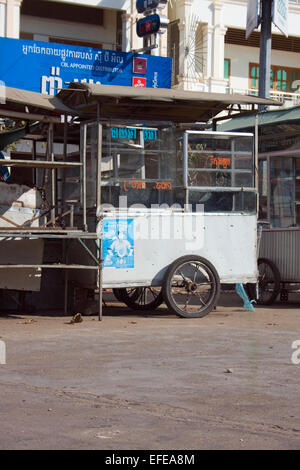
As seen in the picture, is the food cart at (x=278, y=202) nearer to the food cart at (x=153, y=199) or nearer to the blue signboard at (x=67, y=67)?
the food cart at (x=153, y=199)

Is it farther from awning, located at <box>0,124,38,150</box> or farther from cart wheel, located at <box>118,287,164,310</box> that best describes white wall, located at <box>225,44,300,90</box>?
awning, located at <box>0,124,38,150</box>

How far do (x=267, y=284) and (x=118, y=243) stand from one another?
3.88 m

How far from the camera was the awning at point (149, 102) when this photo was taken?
11156 millimetres

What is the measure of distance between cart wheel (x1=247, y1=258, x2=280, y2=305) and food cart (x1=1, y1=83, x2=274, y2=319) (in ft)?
6.56

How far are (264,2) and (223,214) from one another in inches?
398

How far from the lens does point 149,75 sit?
22.8m

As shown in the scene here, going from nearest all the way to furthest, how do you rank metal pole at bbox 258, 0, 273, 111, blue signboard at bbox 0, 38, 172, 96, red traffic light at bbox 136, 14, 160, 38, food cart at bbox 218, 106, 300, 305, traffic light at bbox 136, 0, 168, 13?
1. food cart at bbox 218, 106, 300, 305
2. metal pole at bbox 258, 0, 273, 111
3. blue signboard at bbox 0, 38, 172, 96
4. red traffic light at bbox 136, 14, 160, 38
5. traffic light at bbox 136, 0, 168, 13

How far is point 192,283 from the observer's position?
11438 millimetres

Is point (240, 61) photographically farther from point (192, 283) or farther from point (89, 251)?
point (89, 251)

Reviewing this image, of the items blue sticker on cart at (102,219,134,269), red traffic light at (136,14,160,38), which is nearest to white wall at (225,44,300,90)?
red traffic light at (136,14,160,38)

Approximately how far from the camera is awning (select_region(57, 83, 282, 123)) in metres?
11.2

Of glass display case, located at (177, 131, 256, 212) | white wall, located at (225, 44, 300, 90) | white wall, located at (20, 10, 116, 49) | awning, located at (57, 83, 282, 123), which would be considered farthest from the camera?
white wall, located at (225, 44, 300, 90)

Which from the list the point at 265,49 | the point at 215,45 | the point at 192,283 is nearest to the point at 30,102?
the point at 192,283

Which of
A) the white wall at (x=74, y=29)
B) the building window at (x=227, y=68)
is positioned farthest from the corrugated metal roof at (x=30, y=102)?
the building window at (x=227, y=68)
